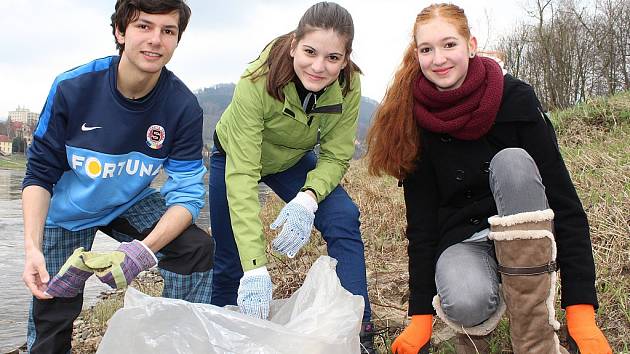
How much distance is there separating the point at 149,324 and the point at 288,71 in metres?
1.08

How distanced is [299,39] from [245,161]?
0.50 metres

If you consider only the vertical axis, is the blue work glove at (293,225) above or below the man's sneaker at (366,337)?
above

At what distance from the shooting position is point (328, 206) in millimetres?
2227

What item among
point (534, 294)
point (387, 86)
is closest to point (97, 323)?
point (387, 86)

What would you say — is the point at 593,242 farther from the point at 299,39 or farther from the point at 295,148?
the point at 299,39

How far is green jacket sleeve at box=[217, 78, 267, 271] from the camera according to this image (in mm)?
2029

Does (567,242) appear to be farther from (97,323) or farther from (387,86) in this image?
(97,323)

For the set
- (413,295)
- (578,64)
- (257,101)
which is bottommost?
(413,295)

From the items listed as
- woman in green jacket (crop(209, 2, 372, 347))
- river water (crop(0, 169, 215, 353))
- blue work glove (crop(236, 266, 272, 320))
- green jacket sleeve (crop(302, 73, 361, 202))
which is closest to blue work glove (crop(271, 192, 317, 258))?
woman in green jacket (crop(209, 2, 372, 347))

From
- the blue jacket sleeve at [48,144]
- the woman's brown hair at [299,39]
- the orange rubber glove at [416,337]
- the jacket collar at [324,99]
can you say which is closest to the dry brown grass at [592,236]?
the orange rubber glove at [416,337]

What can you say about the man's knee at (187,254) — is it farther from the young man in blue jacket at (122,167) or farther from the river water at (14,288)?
the river water at (14,288)

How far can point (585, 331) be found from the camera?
5.61 feet

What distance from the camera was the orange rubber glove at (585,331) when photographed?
167 centimetres

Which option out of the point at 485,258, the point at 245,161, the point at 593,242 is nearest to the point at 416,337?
the point at 485,258
